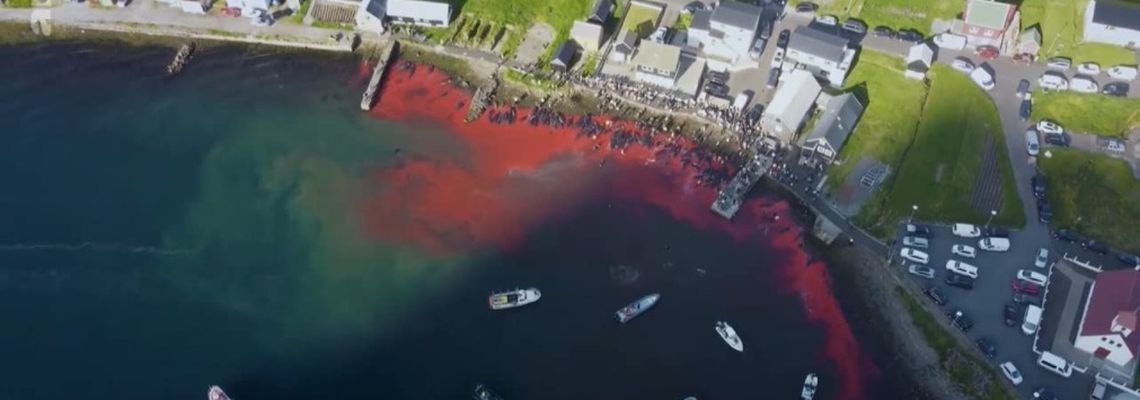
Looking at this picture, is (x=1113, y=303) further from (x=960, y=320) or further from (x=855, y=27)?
(x=855, y=27)

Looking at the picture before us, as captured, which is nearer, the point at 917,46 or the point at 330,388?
the point at 330,388

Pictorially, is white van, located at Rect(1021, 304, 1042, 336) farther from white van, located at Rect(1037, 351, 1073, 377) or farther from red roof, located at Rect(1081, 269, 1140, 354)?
red roof, located at Rect(1081, 269, 1140, 354)

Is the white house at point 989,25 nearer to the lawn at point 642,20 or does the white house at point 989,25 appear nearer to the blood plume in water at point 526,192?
the blood plume in water at point 526,192

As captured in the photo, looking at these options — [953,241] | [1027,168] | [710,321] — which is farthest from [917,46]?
[710,321]

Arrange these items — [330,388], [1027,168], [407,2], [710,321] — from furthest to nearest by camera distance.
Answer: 1. [407,2]
2. [1027,168]
3. [710,321]
4. [330,388]

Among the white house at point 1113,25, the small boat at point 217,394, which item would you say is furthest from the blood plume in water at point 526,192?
the white house at point 1113,25

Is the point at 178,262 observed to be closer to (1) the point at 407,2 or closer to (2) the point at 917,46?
(1) the point at 407,2

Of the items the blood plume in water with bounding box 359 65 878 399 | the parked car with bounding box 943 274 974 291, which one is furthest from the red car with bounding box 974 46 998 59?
the blood plume in water with bounding box 359 65 878 399
